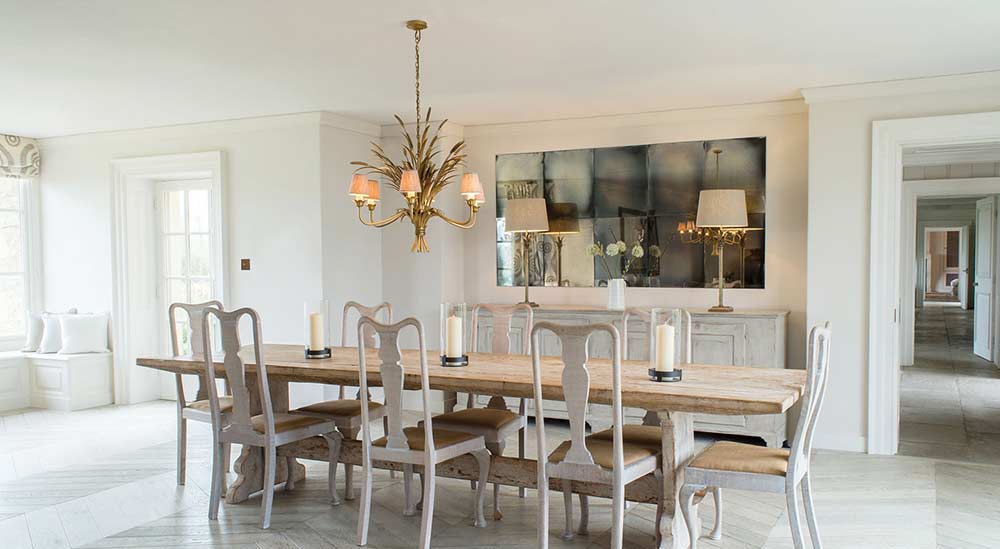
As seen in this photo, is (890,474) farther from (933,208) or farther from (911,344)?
(933,208)

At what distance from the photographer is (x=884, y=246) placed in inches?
191

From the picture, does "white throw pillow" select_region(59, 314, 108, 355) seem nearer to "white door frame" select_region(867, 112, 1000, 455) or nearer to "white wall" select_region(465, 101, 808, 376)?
"white wall" select_region(465, 101, 808, 376)

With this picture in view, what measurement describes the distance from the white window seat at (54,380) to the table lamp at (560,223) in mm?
4127

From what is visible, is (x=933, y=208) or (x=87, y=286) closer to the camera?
(x=87, y=286)

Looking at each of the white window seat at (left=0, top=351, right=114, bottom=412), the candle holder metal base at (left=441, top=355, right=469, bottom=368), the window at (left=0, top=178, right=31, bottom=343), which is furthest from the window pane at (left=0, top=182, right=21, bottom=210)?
the candle holder metal base at (left=441, top=355, right=469, bottom=368)

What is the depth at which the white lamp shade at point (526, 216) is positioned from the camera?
5.86m

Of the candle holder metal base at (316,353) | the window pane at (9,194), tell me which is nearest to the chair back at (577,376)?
the candle holder metal base at (316,353)

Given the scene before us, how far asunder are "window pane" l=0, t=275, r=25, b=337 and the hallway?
7561 millimetres

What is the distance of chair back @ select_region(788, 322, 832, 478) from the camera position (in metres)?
2.75

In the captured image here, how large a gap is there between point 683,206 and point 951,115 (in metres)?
1.83

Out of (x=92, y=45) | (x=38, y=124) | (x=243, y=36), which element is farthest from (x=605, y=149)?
(x=38, y=124)

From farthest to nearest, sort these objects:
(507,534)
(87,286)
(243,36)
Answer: (87,286) < (243,36) < (507,534)

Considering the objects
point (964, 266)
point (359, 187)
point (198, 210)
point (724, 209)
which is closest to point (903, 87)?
point (724, 209)

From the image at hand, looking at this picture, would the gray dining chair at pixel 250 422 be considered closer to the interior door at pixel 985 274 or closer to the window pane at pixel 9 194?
the window pane at pixel 9 194
